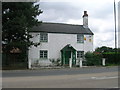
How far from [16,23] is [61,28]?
11.8 m

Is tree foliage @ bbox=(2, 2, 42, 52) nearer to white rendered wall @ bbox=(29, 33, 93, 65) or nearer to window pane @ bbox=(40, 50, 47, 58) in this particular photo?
white rendered wall @ bbox=(29, 33, 93, 65)

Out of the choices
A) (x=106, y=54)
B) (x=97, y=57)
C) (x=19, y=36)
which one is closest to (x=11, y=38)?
(x=19, y=36)

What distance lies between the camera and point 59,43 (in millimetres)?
36000

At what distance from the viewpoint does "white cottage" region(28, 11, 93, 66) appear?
1352 inches

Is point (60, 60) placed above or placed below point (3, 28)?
below

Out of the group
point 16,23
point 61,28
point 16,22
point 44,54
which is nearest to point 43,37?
point 44,54

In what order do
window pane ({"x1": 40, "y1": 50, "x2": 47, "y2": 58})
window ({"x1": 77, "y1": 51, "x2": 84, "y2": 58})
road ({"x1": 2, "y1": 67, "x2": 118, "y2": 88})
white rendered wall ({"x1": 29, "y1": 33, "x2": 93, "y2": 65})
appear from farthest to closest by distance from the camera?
window ({"x1": 77, "y1": 51, "x2": 84, "y2": 58})
window pane ({"x1": 40, "y1": 50, "x2": 47, "y2": 58})
white rendered wall ({"x1": 29, "y1": 33, "x2": 93, "y2": 65})
road ({"x1": 2, "y1": 67, "x2": 118, "y2": 88})

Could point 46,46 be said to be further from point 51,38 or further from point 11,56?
point 11,56

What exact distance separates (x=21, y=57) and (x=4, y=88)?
1966cm

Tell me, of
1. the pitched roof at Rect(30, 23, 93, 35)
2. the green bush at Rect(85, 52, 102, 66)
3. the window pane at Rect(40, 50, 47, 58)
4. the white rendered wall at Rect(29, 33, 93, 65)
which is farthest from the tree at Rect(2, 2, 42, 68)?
the green bush at Rect(85, 52, 102, 66)

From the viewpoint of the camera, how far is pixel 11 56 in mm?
30266

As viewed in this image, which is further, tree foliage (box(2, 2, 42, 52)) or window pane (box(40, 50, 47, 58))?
window pane (box(40, 50, 47, 58))

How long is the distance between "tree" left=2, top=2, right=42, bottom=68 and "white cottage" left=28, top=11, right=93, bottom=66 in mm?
4913

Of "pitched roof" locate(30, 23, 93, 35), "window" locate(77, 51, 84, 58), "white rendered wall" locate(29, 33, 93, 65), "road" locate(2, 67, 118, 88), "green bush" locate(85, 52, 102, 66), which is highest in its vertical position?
"pitched roof" locate(30, 23, 93, 35)
